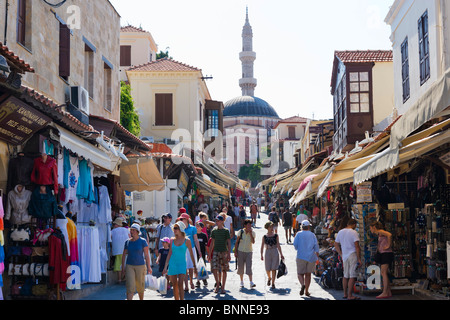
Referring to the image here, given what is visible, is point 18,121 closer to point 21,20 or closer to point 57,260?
point 57,260

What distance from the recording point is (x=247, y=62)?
3907 inches

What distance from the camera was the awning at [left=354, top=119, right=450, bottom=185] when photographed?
8.07m

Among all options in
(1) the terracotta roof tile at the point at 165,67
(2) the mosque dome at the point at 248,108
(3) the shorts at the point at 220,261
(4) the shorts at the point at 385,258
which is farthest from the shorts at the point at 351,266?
(2) the mosque dome at the point at 248,108

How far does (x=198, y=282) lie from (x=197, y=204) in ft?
43.7

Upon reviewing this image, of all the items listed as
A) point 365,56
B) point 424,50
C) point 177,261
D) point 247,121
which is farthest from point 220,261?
point 247,121

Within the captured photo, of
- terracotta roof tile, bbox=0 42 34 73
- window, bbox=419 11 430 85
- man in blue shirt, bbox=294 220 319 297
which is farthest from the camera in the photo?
window, bbox=419 11 430 85

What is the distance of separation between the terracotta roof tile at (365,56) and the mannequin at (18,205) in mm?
14778

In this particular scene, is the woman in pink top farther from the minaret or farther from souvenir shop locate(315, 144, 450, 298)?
the minaret

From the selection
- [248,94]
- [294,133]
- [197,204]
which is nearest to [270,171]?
[294,133]

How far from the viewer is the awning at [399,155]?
770cm

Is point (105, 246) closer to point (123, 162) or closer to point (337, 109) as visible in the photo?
point (123, 162)

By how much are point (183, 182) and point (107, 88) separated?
18.7 feet

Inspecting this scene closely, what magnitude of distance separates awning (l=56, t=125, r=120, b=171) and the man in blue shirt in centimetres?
394

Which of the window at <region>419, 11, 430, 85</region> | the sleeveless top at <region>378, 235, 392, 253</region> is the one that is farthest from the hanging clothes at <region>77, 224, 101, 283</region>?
the window at <region>419, 11, 430, 85</region>
